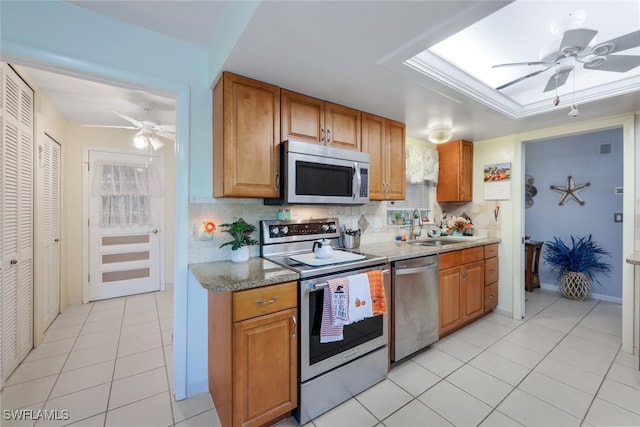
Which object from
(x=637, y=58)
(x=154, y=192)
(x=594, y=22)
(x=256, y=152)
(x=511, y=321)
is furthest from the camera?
(x=154, y=192)

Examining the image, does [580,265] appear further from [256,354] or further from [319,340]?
[256,354]

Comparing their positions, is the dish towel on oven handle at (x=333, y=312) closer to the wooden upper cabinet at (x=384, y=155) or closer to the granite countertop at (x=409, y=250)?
the granite countertop at (x=409, y=250)

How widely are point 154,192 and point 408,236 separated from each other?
368 cm

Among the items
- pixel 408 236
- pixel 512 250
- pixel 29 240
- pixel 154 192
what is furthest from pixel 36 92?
pixel 512 250

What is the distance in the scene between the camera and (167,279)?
13.8ft

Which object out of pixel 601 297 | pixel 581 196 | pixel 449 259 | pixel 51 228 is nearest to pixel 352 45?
pixel 449 259

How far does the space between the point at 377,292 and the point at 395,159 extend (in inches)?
56.5

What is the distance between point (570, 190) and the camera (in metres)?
3.97

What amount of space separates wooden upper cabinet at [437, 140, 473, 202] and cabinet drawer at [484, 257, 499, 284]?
812mm

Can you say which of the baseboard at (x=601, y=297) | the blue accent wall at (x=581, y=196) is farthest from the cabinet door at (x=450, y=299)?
the baseboard at (x=601, y=297)

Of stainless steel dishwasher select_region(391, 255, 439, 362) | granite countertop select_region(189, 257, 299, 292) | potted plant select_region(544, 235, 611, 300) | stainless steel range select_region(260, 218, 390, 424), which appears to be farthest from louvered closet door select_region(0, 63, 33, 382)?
potted plant select_region(544, 235, 611, 300)

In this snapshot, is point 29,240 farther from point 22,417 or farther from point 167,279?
point 167,279

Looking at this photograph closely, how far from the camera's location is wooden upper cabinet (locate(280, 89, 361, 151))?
78.5 inches

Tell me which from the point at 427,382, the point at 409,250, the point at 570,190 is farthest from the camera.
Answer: the point at 570,190
